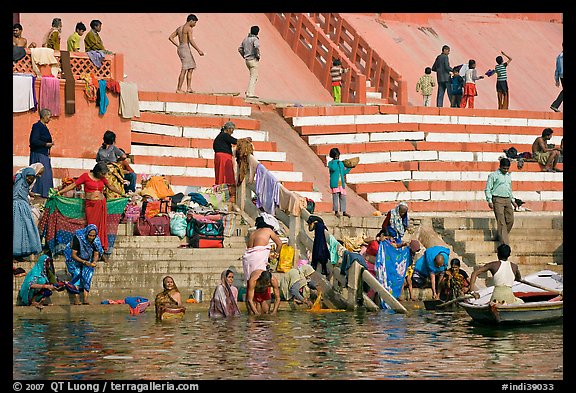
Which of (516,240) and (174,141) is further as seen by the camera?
(174,141)

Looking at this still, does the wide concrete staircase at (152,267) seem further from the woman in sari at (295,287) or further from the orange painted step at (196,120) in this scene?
the orange painted step at (196,120)

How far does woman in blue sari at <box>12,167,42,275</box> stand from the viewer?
1983 centimetres

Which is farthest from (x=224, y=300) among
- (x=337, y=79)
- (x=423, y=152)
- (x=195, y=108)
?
(x=337, y=79)

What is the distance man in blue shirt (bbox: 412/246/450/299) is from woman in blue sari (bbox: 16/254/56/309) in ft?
16.8

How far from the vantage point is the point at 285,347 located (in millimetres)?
16656

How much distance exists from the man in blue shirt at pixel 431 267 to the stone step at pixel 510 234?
61.6 inches

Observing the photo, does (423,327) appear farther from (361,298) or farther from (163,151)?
(163,151)

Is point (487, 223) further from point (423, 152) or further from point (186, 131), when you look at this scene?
point (186, 131)

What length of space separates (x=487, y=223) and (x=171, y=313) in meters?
6.03

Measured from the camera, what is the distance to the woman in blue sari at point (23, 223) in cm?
1983

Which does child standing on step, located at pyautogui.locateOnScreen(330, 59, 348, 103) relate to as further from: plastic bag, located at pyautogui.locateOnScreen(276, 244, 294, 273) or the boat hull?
the boat hull

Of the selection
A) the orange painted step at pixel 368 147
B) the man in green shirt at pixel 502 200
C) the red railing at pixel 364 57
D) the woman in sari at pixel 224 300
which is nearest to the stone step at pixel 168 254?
the woman in sari at pixel 224 300
